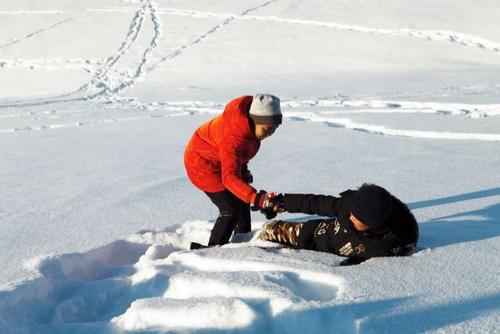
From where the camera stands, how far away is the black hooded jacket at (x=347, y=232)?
2541 millimetres

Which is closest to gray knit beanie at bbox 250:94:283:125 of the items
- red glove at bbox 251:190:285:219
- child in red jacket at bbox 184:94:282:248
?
child in red jacket at bbox 184:94:282:248

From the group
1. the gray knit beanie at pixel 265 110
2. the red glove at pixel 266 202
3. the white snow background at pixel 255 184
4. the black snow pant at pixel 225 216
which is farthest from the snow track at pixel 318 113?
the red glove at pixel 266 202

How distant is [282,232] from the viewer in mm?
3002

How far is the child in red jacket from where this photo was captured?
2807mm

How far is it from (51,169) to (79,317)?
3402 millimetres

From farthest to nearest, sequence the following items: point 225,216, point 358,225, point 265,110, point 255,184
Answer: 1. point 255,184
2. point 225,216
3. point 265,110
4. point 358,225

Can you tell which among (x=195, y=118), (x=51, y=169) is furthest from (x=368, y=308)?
(x=195, y=118)

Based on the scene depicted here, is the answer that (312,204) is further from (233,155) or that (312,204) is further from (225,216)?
(225,216)

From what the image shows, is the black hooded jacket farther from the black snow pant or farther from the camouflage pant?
the black snow pant

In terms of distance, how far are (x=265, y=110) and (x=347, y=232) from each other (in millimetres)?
737

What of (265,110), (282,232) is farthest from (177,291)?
(265,110)

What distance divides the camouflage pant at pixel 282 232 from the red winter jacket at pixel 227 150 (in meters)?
0.36

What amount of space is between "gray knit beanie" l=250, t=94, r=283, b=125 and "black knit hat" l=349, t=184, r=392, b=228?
60cm

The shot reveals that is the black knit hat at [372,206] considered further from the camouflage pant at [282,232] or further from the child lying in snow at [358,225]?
the camouflage pant at [282,232]
